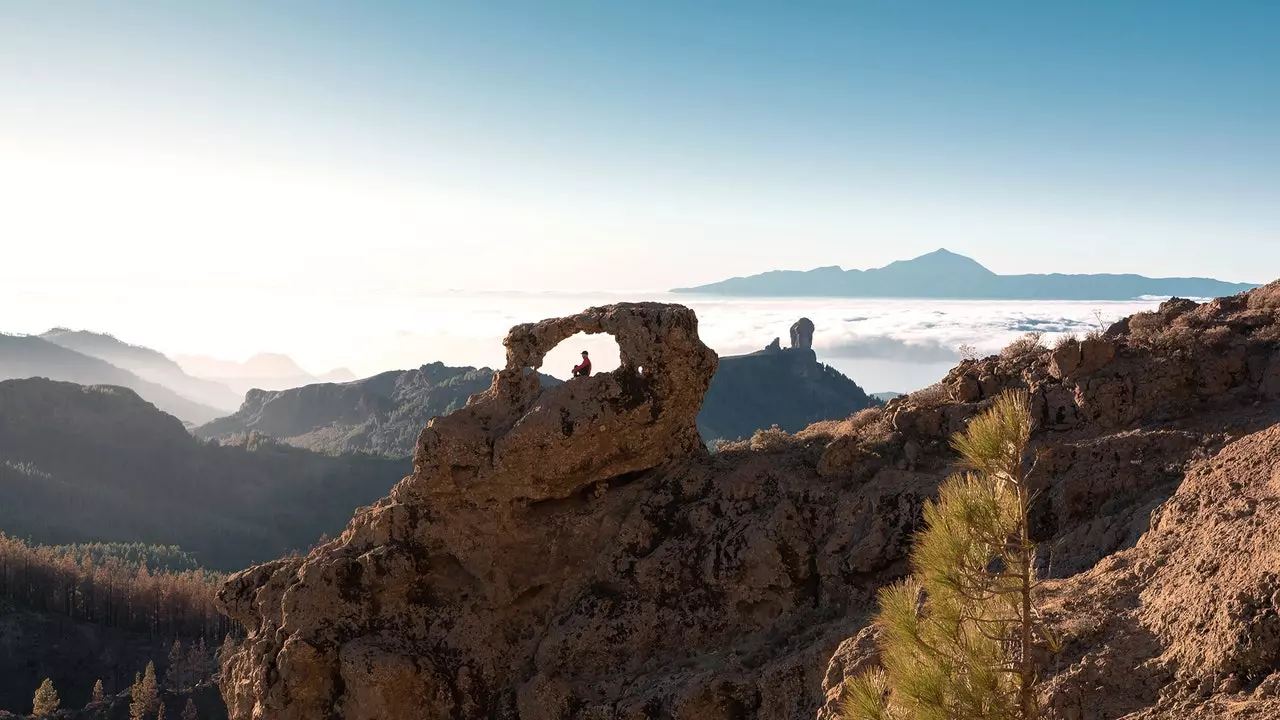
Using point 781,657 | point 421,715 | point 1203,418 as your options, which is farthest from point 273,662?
point 1203,418

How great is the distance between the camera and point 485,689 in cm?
1662

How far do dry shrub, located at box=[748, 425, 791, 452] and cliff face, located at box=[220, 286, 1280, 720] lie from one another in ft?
0.19

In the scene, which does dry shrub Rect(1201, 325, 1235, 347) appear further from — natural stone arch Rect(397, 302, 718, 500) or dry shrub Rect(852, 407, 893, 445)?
natural stone arch Rect(397, 302, 718, 500)

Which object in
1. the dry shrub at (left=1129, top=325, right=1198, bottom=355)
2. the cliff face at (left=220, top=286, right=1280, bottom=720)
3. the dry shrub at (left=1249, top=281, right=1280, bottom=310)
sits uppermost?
the dry shrub at (left=1249, top=281, right=1280, bottom=310)

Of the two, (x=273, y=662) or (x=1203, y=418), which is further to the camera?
(x=273, y=662)

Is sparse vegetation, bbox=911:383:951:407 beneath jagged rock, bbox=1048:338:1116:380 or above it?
beneath

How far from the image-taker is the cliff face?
14.7 meters

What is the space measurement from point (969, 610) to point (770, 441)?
11060 millimetres

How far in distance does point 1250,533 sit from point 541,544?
11.9m

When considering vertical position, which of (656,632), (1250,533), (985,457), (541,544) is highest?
(985,457)

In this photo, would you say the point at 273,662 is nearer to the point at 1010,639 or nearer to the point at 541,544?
the point at 541,544

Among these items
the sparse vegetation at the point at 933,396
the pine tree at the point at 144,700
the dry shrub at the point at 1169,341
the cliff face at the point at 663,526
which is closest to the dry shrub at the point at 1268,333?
the cliff face at the point at 663,526

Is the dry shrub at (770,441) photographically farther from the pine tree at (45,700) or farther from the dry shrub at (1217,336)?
the pine tree at (45,700)

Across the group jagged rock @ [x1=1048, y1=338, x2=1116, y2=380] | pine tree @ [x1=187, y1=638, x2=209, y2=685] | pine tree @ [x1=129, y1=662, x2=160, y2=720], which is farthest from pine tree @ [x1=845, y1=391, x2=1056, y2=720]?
pine tree @ [x1=187, y1=638, x2=209, y2=685]
